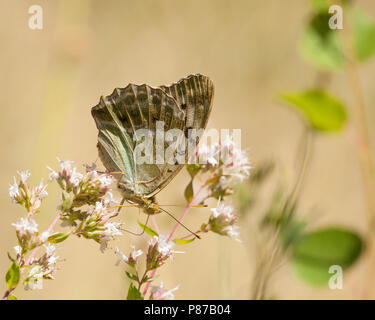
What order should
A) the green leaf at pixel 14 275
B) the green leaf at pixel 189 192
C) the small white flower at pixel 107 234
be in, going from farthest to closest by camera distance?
1. the green leaf at pixel 189 192
2. the small white flower at pixel 107 234
3. the green leaf at pixel 14 275

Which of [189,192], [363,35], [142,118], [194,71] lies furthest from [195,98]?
[194,71]

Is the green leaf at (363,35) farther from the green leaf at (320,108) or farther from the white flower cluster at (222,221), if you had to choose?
the white flower cluster at (222,221)

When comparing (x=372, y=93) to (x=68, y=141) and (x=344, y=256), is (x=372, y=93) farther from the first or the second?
(x=344, y=256)

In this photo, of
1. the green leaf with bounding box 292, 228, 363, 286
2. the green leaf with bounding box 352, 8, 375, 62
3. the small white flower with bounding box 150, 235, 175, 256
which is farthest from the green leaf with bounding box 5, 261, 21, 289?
the green leaf with bounding box 352, 8, 375, 62

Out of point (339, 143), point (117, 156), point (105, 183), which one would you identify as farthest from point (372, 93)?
point (105, 183)

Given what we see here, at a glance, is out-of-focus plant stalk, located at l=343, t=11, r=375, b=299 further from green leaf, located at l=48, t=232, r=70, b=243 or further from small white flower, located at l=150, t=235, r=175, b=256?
green leaf, located at l=48, t=232, r=70, b=243

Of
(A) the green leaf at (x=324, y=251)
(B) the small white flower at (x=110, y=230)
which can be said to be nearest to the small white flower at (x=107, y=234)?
(B) the small white flower at (x=110, y=230)
